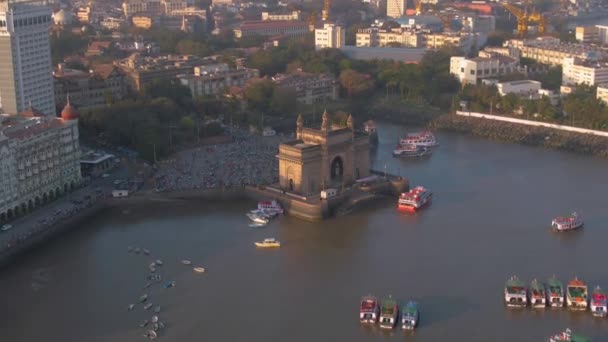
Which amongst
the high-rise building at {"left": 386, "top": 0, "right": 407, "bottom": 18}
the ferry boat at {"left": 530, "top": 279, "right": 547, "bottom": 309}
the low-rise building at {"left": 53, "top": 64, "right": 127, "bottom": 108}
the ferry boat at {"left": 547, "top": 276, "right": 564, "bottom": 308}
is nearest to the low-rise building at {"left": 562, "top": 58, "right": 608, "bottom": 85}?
the low-rise building at {"left": 53, "top": 64, "right": 127, "bottom": 108}

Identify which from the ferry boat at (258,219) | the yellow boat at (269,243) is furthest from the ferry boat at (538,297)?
the ferry boat at (258,219)

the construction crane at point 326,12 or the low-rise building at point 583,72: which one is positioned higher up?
the construction crane at point 326,12

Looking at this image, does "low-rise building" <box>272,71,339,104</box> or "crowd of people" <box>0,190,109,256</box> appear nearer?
"crowd of people" <box>0,190,109,256</box>

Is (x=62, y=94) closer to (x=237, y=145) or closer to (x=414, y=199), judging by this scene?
(x=237, y=145)

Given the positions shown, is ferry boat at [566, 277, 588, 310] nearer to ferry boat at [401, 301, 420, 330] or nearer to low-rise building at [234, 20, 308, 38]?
ferry boat at [401, 301, 420, 330]

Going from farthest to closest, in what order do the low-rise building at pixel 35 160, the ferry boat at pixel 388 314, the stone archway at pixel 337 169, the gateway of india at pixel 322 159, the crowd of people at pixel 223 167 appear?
the crowd of people at pixel 223 167, the stone archway at pixel 337 169, the gateway of india at pixel 322 159, the low-rise building at pixel 35 160, the ferry boat at pixel 388 314

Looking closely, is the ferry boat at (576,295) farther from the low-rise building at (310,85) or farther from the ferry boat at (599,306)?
the low-rise building at (310,85)

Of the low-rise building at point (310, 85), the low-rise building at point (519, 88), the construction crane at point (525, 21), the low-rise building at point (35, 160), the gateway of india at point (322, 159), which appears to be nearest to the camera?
the low-rise building at point (35, 160)
